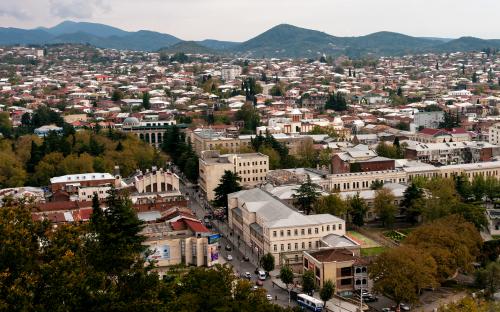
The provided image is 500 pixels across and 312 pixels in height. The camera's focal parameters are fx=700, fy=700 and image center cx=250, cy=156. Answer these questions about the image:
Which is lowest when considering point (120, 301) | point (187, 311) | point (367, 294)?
point (367, 294)

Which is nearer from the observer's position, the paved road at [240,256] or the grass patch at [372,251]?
the paved road at [240,256]

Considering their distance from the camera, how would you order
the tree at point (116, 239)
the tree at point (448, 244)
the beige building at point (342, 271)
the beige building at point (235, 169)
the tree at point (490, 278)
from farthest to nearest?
the beige building at point (235, 169) < the beige building at point (342, 271) < the tree at point (448, 244) < the tree at point (490, 278) < the tree at point (116, 239)

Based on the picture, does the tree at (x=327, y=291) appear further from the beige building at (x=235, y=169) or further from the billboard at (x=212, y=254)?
the beige building at (x=235, y=169)

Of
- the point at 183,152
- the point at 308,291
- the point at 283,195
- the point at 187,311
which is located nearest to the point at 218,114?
the point at 183,152

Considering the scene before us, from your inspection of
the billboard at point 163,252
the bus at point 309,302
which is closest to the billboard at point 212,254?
the billboard at point 163,252

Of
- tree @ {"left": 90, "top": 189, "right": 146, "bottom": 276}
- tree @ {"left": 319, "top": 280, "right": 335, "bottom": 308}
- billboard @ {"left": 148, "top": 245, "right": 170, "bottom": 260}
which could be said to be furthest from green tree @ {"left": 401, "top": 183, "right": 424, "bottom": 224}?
tree @ {"left": 90, "top": 189, "right": 146, "bottom": 276}

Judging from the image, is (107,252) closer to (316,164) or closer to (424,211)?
(424,211)

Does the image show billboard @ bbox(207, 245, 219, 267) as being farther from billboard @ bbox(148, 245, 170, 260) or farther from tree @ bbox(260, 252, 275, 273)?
tree @ bbox(260, 252, 275, 273)

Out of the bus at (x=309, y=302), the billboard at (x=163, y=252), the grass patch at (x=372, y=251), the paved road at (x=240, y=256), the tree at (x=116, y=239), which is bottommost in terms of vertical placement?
the paved road at (x=240, y=256)
